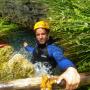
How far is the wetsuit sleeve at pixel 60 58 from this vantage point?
3.63m

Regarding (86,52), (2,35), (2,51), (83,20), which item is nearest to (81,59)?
(86,52)

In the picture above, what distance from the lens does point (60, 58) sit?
402cm

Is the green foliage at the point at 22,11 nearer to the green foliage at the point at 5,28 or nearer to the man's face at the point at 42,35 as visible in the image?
the green foliage at the point at 5,28

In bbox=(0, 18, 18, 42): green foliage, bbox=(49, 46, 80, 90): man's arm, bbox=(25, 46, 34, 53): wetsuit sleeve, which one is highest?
bbox=(49, 46, 80, 90): man's arm

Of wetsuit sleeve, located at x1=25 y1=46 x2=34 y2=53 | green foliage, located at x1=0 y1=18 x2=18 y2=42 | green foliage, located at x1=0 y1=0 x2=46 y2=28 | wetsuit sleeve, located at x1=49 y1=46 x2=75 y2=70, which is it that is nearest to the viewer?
wetsuit sleeve, located at x1=49 y1=46 x2=75 y2=70

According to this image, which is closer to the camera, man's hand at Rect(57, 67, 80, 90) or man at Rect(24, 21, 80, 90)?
man's hand at Rect(57, 67, 80, 90)

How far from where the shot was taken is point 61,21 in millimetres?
3982

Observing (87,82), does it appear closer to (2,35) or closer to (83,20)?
(83,20)

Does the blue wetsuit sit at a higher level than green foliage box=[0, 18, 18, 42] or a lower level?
higher

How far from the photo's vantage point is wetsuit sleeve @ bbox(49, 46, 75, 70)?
3628 millimetres

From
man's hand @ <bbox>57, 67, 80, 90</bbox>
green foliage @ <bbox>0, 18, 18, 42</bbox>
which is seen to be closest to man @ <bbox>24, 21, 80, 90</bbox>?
man's hand @ <bbox>57, 67, 80, 90</bbox>

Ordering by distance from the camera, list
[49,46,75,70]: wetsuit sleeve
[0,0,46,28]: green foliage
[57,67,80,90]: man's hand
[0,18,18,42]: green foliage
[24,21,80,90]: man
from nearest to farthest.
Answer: [57,67,80,90]: man's hand, [49,46,75,70]: wetsuit sleeve, [24,21,80,90]: man, [0,0,46,28]: green foliage, [0,18,18,42]: green foliage

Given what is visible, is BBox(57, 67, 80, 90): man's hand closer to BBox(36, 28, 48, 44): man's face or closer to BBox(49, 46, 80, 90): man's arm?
BBox(49, 46, 80, 90): man's arm

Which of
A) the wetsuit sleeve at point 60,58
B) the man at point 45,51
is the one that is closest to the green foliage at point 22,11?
the man at point 45,51
